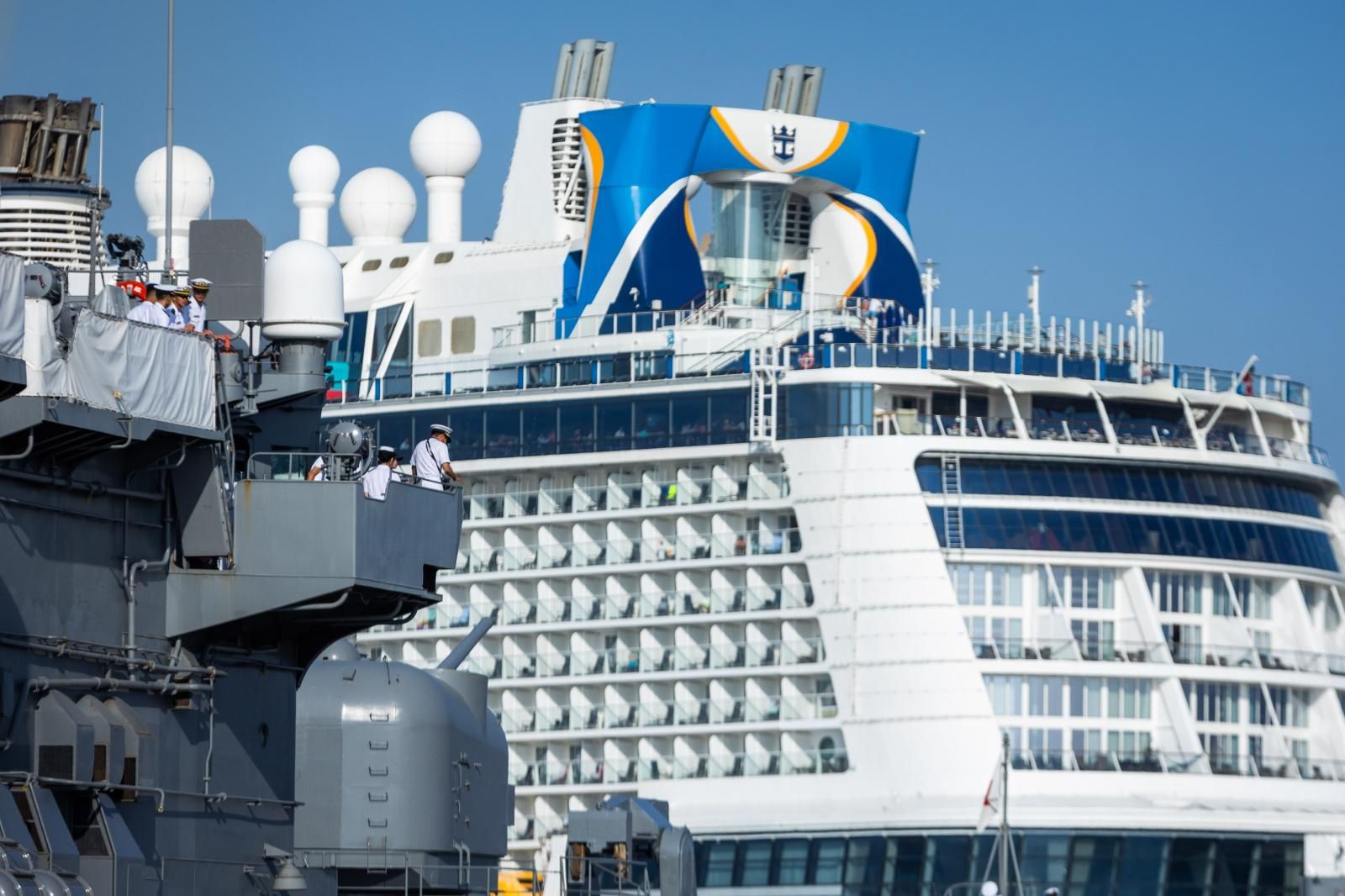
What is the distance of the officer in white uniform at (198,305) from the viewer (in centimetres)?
2196

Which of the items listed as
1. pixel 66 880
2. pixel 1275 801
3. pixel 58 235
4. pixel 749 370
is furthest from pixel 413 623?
pixel 66 880

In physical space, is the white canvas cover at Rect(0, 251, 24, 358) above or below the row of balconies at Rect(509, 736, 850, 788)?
above

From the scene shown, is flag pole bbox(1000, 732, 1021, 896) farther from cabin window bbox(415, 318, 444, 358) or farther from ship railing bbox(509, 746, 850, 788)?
cabin window bbox(415, 318, 444, 358)

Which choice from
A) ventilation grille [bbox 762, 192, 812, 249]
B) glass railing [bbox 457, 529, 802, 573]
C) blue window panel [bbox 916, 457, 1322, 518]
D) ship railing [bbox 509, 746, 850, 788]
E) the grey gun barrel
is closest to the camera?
the grey gun barrel

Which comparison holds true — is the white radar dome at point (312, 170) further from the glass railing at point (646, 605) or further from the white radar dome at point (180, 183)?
the glass railing at point (646, 605)

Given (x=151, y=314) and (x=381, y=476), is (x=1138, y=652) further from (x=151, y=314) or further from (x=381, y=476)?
(x=151, y=314)

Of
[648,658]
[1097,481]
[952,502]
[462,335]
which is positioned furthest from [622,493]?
[1097,481]

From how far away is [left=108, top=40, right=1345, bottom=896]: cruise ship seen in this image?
212ft

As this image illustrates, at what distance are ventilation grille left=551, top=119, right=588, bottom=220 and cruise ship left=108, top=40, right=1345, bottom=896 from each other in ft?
0.25

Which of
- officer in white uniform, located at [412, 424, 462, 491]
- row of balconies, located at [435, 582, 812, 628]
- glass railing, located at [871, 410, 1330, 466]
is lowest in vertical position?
officer in white uniform, located at [412, 424, 462, 491]

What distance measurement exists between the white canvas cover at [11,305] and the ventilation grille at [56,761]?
99.1 inches

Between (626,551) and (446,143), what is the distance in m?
10.9

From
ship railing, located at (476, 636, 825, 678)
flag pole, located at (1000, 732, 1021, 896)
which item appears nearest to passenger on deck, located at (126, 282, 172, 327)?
flag pole, located at (1000, 732, 1021, 896)

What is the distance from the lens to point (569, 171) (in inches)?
2931
